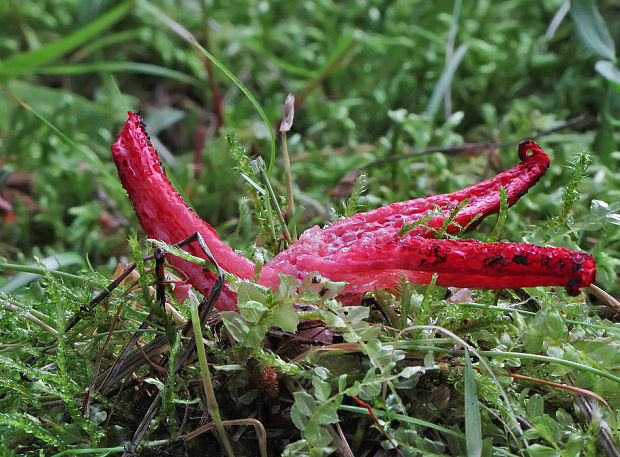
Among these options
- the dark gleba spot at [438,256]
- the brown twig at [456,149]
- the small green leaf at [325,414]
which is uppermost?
the dark gleba spot at [438,256]

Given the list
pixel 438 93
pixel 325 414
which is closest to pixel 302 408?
pixel 325 414

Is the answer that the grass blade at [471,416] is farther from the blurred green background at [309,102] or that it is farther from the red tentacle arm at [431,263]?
the blurred green background at [309,102]

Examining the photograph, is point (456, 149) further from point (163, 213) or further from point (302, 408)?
point (302, 408)

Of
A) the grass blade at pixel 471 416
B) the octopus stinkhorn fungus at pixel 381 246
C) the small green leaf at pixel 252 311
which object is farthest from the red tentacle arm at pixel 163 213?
the grass blade at pixel 471 416

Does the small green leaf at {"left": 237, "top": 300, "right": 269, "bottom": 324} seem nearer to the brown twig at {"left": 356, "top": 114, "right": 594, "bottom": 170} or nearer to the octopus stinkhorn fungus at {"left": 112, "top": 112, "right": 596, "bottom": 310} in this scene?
the octopus stinkhorn fungus at {"left": 112, "top": 112, "right": 596, "bottom": 310}

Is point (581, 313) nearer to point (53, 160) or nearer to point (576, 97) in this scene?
point (576, 97)

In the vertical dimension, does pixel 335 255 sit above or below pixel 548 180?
above

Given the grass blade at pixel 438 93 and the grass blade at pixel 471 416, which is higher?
the grass blade at pixel 438 93

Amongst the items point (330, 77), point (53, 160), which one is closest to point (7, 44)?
point (53, 160)

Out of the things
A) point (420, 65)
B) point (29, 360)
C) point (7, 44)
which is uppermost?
point (7, 44)
